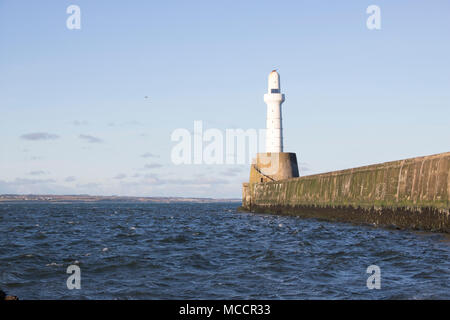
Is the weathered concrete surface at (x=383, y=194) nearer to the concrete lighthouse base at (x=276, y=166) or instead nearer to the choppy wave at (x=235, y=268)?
the choppy wave at (x=235, y=268)

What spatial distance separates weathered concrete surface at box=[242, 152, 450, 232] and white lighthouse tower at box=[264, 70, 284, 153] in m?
6.10

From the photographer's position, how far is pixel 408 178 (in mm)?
22125

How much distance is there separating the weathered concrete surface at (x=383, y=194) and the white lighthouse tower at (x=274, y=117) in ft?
20.0

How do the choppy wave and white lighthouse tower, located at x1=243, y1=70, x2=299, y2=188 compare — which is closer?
the choppy wave

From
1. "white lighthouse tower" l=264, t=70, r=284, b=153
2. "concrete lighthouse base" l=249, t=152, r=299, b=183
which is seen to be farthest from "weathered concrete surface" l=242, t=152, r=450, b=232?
"white lighthouse tower" l=264, t=70, r=284, b=153

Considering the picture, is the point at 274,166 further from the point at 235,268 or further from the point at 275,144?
the point at 235,268

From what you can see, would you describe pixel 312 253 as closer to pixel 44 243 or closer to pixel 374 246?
pixel 374 246

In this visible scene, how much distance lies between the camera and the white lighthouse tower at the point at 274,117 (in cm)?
4881

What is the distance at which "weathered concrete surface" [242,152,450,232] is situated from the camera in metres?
18.9

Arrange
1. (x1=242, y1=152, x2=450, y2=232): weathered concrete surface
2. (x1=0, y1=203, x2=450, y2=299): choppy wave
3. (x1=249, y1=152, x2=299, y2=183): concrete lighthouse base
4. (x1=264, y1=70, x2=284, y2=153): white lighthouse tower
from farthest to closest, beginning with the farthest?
(x1=249, y1=152, x2=299, y2=183): concrete lighthouse base < (x1=264, y1=70, x2=284, y2=153): white lighthouse tower < (x1=242, y1=152, x2=450, y2=232): weathered concrete surface < (x1=0, y1=203, x2=450, y2=299): choppy wave

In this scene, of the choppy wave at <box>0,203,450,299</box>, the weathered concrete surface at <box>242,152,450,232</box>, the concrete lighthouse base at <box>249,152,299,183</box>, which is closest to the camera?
the choppy wave at <box>0,203,450,299</box>

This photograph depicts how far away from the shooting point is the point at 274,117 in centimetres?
4881

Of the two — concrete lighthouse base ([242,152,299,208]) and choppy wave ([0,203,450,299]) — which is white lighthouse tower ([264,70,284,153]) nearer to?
concrete lighthouse base ([242,152,299,208])
